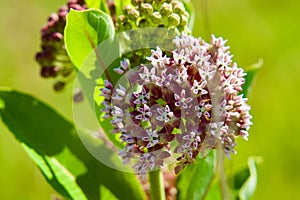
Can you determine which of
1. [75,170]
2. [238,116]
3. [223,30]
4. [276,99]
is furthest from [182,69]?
[223,30]

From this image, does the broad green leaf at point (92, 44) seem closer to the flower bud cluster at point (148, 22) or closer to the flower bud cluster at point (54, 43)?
the flower bud cluster at point (148, 22)

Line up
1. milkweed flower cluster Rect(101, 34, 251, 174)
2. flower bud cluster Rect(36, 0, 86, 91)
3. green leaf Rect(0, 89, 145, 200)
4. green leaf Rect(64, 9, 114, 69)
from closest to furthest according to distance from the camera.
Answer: milkweed flower cluster Rect(101, 34, 251, 174), green leaf Rect(64, 9, 114, 69), green leaf Rect(0, 89, 145, 200), flower bud cluster Rect(36, 0, 86, 91)

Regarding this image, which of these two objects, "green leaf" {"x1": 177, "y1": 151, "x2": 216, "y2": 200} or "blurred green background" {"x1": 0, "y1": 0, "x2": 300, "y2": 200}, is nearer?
"green leaf" {"x1": 177, "y1": 151, "x2": 216, "y2": 200}

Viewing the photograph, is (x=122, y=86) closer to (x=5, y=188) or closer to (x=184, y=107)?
(x=184, y=107)

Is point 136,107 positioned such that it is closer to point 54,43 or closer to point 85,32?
point 85,32

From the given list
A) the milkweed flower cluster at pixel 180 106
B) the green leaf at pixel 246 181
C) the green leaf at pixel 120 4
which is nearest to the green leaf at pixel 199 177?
the green leaf at pixel 246 181

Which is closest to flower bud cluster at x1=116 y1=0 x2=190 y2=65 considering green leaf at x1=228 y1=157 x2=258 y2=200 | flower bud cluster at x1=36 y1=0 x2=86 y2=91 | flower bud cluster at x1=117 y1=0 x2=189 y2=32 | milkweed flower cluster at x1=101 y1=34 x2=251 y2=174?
flower bud cluster at x1=117 y1=0 x2=189 y2=32

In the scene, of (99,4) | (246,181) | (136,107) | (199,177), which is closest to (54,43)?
(99,4)

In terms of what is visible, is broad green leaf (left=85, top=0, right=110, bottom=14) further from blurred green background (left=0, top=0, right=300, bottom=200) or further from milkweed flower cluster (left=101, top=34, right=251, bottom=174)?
blurred green background (left=0, top=0, right=300, bottom=200)
